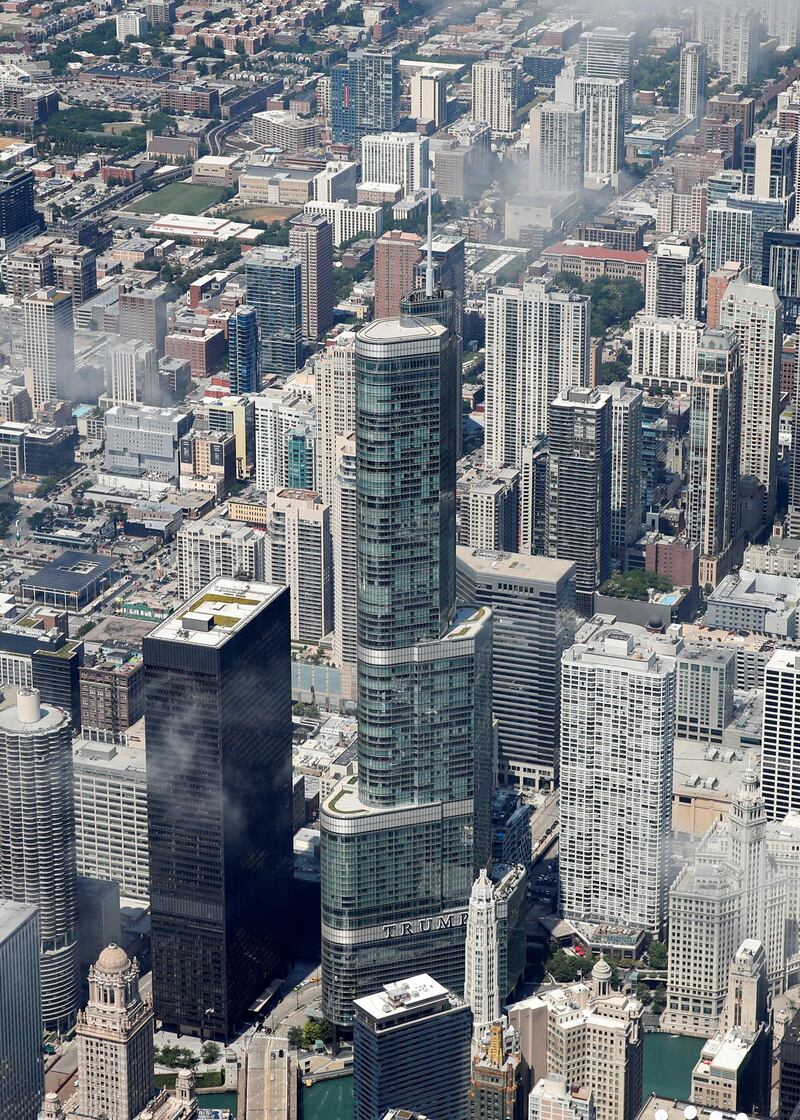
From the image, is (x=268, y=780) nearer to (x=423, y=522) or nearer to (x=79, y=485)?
(x=423, y=522)

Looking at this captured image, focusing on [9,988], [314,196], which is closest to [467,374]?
[314,196]

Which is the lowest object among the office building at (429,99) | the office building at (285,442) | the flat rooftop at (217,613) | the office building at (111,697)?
the office building at (111,697)

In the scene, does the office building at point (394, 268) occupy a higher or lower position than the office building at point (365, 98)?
lower

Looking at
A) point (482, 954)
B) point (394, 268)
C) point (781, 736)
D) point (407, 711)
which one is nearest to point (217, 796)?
point (407, 711)

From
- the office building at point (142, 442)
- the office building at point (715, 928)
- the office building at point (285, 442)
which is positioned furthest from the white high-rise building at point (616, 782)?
the office building at point (142, 442)

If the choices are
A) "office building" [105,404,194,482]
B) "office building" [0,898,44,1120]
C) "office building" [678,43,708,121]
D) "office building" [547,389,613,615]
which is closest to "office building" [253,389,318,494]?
"office building" [105,404,194,482]

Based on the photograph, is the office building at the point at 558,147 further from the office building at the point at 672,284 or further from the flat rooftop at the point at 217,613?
the flat rooftop at the point at 217,613

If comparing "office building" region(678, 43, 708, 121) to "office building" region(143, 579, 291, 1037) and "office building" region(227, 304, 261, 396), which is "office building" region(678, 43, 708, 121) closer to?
"office building" region(227, 304, 261, 396)
